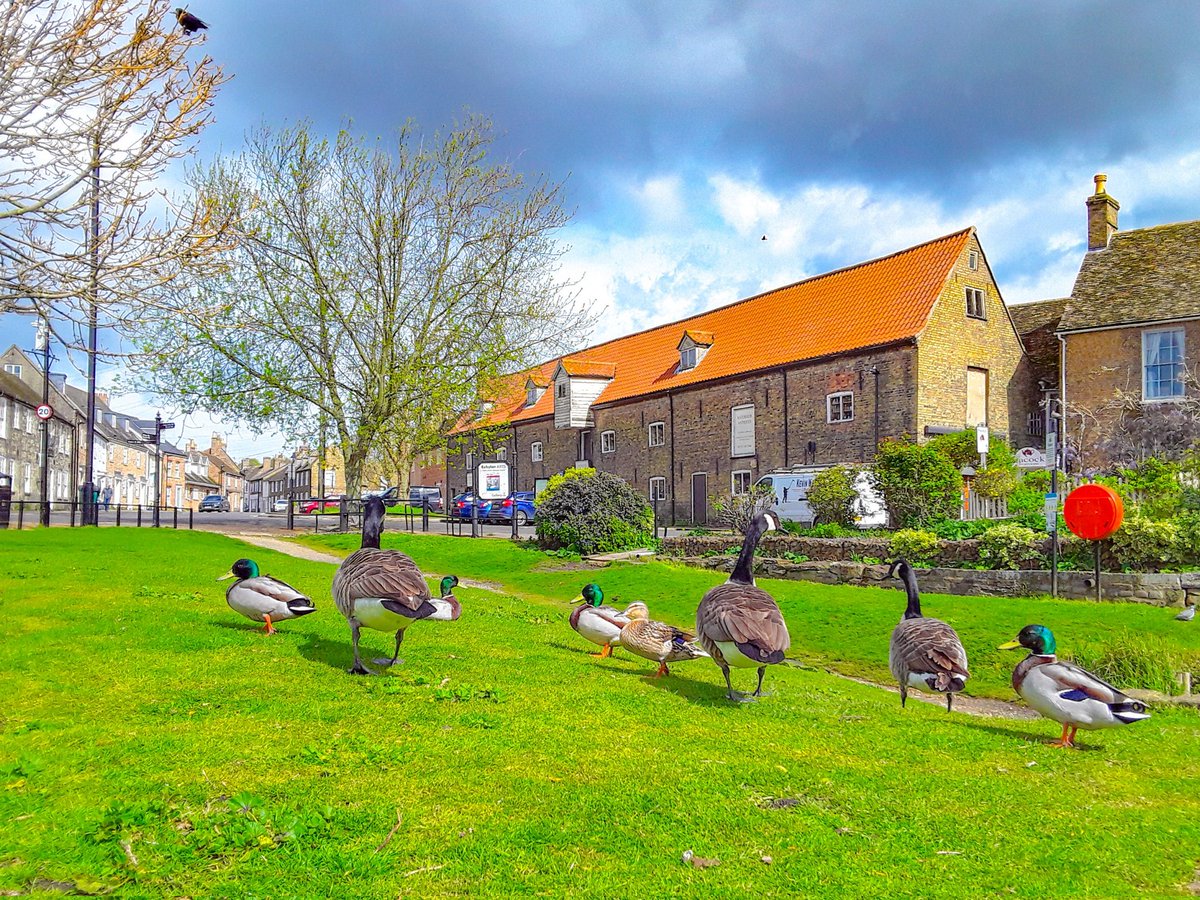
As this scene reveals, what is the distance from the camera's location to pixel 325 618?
1160 cm

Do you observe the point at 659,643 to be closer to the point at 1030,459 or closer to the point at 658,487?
the point at 1030,459

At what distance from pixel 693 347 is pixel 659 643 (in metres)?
33.3

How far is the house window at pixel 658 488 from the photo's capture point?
4162 centimetres

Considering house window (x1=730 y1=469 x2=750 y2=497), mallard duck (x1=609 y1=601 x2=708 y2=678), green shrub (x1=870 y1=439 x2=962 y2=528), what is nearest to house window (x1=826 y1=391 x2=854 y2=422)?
house window (x1=730 y1=469 x2=750 y2=497)

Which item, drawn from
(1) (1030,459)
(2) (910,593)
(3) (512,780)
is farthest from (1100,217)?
(3) (512,780)

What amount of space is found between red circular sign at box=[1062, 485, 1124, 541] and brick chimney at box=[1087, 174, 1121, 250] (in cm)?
2468

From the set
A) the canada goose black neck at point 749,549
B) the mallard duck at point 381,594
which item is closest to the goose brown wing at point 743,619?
the canada goose black neck at point 749,549

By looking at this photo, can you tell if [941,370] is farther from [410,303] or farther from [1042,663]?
[1042,663]

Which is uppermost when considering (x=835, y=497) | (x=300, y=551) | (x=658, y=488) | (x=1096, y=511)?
(x=658, y=488)

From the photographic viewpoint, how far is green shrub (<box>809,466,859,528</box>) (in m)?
23.3

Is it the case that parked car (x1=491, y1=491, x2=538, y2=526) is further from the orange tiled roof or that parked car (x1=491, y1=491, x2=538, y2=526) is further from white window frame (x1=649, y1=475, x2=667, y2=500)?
white window frame (x1=649, y1=475, x2=667, y2=500)

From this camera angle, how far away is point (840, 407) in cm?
3216

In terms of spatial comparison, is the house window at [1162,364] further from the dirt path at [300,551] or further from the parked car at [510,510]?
the parked car at [510,510]

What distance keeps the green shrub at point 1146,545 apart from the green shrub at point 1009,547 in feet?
5.03
